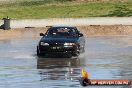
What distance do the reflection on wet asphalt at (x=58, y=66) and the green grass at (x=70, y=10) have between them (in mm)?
19833

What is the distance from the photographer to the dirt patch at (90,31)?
148ft

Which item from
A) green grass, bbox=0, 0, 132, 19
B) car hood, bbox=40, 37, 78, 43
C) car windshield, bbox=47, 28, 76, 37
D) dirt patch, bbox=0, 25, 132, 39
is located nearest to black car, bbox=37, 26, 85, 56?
car hood, bbox=40, 37, 78, 43

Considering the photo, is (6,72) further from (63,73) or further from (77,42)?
(77,42)

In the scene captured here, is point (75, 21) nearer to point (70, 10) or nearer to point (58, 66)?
point (70, 10)

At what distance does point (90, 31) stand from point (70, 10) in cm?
1089

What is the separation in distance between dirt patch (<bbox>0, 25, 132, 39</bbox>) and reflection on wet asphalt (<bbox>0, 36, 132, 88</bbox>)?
10.1 metres

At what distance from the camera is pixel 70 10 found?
57.1 metres

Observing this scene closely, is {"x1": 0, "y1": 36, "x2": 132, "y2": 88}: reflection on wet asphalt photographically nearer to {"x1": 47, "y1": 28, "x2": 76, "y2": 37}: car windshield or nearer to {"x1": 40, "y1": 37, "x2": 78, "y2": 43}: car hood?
{"x1": 40, "y1": 37, "x2": 78, "y2": 43}: car hood

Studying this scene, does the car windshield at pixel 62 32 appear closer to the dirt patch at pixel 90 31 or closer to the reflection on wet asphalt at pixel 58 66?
the reflection on wet asphalt at pixel 58 66

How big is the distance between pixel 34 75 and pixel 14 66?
3317mm

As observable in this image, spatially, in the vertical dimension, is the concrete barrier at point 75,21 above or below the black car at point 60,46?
below

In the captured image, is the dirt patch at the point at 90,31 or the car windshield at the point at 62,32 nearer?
the car windshield at the point at 62,32

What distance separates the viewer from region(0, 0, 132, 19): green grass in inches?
2152

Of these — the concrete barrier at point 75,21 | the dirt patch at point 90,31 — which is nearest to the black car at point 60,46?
the dirt patch at point 90,31
